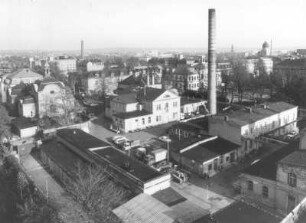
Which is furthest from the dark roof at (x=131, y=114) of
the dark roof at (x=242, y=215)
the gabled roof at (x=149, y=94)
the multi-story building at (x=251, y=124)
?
the dark roof at (x=242, y=215)

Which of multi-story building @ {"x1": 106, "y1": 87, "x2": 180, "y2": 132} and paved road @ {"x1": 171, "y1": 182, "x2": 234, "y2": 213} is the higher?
multi-story building @ {"x1": 106, "y1": 87, "x2": 180, "y2": 132}

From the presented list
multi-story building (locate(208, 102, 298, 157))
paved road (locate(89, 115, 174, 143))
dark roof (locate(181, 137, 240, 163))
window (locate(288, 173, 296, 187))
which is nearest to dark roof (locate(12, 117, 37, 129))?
paved road (locate(89, 115, 174, 143))

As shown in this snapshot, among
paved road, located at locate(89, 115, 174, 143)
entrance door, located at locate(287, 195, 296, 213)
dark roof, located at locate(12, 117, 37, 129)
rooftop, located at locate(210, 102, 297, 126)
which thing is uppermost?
rooftop, located at locate(210, 102, 297, 126)

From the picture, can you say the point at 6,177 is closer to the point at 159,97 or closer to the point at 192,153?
the point at 192,153

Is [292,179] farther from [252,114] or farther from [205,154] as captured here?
[252,114]

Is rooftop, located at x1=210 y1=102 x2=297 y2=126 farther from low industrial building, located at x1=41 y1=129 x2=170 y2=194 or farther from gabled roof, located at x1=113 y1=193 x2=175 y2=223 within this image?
gabled roof, located at x1=113 y1=193 x2=175 y2=223

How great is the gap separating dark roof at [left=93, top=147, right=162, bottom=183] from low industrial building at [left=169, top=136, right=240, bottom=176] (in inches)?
219

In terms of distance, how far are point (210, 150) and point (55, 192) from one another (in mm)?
13931

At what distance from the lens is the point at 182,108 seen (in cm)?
4850

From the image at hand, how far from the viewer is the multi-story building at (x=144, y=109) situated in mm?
40281

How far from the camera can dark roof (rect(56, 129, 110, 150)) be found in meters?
27.8

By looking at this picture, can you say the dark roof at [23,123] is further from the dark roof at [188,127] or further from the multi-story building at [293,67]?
the multi-story building at [293,67]

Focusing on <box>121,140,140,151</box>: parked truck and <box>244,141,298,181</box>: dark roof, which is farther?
<box>121,140,140,151</box>: parked truck

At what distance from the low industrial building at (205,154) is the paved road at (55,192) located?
427 inches
